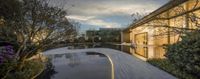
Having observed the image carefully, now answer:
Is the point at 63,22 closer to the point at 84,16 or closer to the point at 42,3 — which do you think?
the point at 42,3

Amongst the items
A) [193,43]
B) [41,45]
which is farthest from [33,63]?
[193,43]

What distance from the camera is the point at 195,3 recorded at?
1123 centimetres

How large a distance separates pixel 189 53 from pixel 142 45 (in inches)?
403

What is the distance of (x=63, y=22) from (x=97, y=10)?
6.48 metres

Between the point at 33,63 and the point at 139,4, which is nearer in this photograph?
the point at 33,63

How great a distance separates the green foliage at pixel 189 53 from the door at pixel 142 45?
723 centimetres

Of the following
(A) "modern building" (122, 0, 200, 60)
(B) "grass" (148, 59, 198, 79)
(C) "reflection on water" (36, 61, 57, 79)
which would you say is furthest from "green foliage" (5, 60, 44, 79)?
(B) "grass" (148, 59, 198, 79)

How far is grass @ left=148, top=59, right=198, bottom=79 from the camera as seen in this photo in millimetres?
11137

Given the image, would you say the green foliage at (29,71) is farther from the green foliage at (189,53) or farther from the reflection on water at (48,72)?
the green foliage at (189,53)

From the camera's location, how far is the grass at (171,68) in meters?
11.1

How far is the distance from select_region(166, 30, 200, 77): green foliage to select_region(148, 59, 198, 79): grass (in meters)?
0.26

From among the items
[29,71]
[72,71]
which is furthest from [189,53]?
[29,71]

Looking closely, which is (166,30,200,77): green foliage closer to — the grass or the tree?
the grass

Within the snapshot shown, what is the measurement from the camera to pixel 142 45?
2030 centimetres
